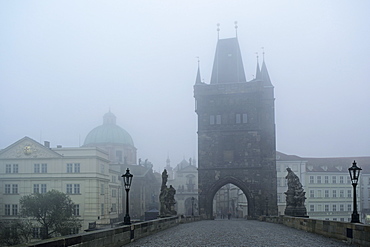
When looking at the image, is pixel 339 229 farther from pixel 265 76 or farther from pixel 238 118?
pixel 265 76

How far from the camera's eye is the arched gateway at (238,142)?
162 ft

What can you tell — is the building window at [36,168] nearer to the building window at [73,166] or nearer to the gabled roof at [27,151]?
the gabled roof at [27,151]

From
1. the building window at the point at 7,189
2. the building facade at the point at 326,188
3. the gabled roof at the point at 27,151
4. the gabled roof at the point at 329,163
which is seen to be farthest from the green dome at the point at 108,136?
the building facade at the point at 326,188

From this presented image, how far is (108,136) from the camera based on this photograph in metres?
86.6

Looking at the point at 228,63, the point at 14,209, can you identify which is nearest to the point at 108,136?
the point at 14,209

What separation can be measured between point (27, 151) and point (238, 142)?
25158 mm

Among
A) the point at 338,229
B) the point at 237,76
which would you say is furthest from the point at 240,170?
the point at 338,229

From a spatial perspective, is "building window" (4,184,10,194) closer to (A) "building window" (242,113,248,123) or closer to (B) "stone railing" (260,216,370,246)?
(A) "building window" (242,113,248,123)

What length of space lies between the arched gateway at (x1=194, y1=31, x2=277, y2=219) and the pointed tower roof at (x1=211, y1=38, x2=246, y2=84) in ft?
4.78

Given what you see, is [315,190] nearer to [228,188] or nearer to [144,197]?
[228,188]

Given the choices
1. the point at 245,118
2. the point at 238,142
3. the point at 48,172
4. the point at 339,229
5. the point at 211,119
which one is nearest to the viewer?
the point at 339,229

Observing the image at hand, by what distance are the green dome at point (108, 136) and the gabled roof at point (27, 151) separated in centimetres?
2918

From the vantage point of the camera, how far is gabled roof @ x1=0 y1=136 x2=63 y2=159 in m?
55.4

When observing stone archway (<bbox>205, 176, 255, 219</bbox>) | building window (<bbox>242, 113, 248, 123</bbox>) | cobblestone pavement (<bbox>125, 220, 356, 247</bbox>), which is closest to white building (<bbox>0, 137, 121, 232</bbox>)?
stone archway (<bbox>205, 176, 255, 219</bbox>)
